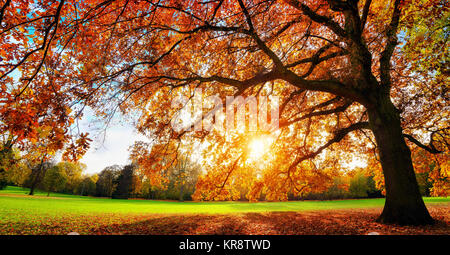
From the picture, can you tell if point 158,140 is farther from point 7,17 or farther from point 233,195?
point 7,17

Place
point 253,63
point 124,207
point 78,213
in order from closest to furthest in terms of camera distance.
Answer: point 253,63 < point 78,213 < point 124,207

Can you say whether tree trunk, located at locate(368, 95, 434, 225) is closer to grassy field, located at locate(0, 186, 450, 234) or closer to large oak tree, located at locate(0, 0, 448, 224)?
large oak tree, located at locate(0, 0, 448, 224)

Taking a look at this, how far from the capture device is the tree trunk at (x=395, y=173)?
5.87 meters

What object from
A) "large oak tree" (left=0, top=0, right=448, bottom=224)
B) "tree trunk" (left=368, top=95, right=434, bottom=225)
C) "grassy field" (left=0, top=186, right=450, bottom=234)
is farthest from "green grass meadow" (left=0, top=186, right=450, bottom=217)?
"tree trunk" (left=368, top=95, right=434, bottom=225)

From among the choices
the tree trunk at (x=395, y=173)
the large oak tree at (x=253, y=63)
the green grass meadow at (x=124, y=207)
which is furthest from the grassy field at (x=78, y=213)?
the tree trunk at (x=395, y=173)

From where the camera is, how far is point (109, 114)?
6.53 meters

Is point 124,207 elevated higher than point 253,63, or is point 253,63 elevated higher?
point 253,63

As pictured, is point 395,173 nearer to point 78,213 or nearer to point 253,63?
point 253,63

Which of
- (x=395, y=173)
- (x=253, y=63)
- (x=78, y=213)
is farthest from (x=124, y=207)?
(x=395, y=173)

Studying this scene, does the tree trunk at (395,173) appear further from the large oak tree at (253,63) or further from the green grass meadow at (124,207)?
the green grass meadow at (124,207)

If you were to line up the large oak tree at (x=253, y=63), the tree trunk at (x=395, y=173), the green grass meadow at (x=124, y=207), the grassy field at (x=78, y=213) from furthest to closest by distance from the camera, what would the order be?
the green grass meadow at (x=124, y=207) → the grassy field at (x=78, y=213) → the tree trunk at (x=395, y=173) → the large oak tree at (x=253, y=63)

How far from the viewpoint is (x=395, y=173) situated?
619 centimetres

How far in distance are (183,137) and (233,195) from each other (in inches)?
161
